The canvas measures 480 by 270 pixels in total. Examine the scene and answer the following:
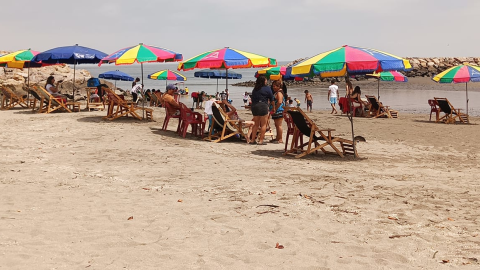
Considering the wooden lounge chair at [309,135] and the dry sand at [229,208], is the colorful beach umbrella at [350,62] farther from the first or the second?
the dry sand at [229,208]

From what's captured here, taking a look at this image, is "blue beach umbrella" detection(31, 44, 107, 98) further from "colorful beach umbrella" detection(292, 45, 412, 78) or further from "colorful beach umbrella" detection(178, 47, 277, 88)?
"colorful beach umbrella" detection(292, 45, 412, 78)

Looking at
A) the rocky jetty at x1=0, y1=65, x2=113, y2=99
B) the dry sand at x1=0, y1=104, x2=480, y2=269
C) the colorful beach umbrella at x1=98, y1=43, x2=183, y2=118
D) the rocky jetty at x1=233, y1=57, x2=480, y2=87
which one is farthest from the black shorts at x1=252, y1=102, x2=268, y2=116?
the rocky jetty at x1=233, y1=57, x2=480, y2=87

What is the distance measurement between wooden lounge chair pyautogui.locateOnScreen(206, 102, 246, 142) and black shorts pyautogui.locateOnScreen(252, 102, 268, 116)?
1.80 feet

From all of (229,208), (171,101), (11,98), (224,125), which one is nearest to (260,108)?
(224,125)

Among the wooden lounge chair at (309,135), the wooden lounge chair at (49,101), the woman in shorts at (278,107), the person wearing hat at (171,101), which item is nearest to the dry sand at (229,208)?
the wooden lounge chair at (309,135)

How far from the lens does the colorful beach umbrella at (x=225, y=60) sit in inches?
417

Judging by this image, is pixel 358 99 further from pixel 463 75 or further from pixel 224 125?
pixel 224 125

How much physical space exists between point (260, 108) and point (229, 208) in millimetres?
4872

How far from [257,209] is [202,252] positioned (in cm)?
122

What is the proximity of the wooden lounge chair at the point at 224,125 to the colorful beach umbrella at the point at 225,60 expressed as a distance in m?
1.03

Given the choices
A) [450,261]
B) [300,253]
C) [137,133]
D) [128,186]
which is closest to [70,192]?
[128,186]

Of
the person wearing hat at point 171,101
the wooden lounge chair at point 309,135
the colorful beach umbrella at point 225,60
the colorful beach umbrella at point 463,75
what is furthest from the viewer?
the colorful beach umbrella at point 463,75

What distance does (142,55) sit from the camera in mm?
12266

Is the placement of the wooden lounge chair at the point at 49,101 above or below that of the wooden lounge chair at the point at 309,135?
above
